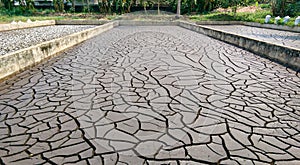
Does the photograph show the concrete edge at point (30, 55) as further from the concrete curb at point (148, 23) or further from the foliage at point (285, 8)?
the foliage at point (285, 8)

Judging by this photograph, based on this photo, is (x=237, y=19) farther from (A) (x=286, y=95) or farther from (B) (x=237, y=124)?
(B) (x=237, y=124)

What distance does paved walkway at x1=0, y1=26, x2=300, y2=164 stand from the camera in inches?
86.0

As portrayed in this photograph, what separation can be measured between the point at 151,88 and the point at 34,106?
1.79 meters

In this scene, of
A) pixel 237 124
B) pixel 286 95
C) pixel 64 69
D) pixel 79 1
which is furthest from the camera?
pixel 79 1

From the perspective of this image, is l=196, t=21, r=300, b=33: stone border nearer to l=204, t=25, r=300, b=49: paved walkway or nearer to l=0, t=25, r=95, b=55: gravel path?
l=204, t=25, r=300, b=49: paved walkway

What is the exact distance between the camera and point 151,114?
9.62 feet

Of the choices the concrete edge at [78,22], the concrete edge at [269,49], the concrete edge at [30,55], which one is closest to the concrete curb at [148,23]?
the concrete edge at [78,22]

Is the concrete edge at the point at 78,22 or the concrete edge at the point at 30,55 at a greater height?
the concrete edge at the point at 78,22

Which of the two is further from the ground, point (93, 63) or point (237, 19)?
point (237, 19)

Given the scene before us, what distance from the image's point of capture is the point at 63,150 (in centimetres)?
221

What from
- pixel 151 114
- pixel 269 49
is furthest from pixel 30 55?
pixel 269 49

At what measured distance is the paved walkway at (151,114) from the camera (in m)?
2.19

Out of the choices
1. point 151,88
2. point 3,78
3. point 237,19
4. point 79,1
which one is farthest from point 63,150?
point 79,1

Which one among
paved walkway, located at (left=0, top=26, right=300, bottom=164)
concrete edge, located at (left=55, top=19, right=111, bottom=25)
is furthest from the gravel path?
concrete edge, located at (left=55, top=19, right=111, bottom=25)
